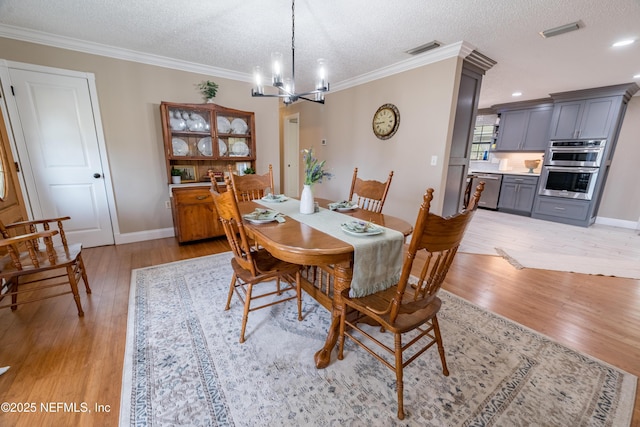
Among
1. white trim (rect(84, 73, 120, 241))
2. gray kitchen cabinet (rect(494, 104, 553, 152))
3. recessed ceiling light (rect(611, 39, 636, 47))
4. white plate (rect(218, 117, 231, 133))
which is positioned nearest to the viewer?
recessed ceiling light (rect(611, 39, 636, 47))

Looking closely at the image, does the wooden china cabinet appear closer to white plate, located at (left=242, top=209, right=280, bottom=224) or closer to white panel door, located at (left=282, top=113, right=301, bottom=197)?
white plate, located at (left=242, top=209, right=280, bottom=224)

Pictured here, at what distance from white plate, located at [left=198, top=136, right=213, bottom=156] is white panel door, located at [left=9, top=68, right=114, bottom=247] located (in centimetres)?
114

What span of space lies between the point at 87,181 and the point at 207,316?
2569 mm

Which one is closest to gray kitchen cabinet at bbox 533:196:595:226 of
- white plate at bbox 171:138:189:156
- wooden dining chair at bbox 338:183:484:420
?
wooden dining chair at bbox 338:183:484:420

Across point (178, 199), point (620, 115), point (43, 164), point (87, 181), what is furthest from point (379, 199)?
point (620, 115)

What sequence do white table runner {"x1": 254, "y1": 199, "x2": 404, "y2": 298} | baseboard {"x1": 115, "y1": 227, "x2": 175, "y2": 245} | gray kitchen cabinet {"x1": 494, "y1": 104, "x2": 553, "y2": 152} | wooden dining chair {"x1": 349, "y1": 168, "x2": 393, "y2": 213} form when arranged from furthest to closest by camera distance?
gray kitchen cabinet {"x1": 494, "y1": 104, "x2": 553, "y2": 152} → baseboard {"x1": 115, "y1": 227, "x2": 175, "y2": 245} → wooden dining chair {"x1": 349, "y1": 168, "x2": 393, "y2": 213} → white table runner {"x1": 254, "y1": 199, "x2": 404, "y2": 298}

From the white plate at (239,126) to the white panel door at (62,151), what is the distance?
1596 mm

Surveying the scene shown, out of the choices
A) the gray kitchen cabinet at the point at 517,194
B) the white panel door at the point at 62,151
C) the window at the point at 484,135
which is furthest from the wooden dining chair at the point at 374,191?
the window at the point at 484,135

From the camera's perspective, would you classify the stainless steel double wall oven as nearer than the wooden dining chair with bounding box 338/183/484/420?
No

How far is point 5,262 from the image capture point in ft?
6.09

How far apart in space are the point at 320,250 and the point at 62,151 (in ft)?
11.6

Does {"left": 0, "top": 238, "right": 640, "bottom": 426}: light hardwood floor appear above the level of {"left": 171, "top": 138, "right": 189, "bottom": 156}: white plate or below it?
below

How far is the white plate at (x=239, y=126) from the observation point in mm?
3751

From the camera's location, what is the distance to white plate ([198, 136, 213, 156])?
3600 millimetres
